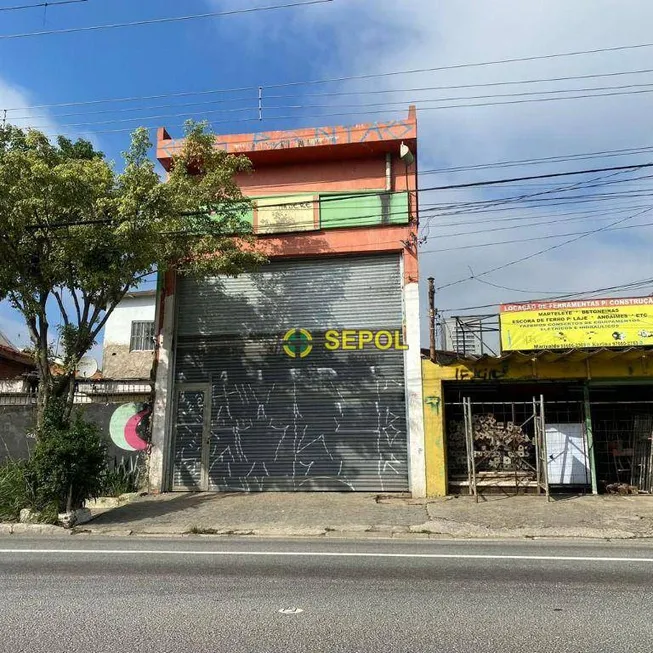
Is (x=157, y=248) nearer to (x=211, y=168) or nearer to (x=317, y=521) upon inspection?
(x=211, y=168)

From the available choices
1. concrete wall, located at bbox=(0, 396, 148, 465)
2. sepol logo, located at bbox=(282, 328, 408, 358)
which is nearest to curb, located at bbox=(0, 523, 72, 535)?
concrete wall, located at bbox=(0, 396, 148, 465)

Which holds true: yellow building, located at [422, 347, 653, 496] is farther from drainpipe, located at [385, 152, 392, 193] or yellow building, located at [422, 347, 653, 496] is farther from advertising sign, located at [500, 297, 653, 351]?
drainpipe, located at [385, 152, 392, 193]

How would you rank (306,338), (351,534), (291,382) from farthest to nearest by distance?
(306,338)
(291,382)
(351,534)

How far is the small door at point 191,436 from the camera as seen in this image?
45.8ft

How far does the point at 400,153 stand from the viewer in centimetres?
1427

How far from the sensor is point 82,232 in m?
11.3

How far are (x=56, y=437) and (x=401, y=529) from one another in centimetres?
643

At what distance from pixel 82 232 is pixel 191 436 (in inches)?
218

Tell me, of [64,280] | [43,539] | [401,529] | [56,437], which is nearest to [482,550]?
[401,529]

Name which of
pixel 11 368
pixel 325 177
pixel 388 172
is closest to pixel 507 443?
pixel 388 172

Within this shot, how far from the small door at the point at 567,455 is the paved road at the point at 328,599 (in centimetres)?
449

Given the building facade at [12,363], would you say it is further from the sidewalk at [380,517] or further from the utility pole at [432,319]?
the utility pole at [432,319]

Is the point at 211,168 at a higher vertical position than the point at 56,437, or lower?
higher

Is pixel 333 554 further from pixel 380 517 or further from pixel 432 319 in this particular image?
pixel 432 319
